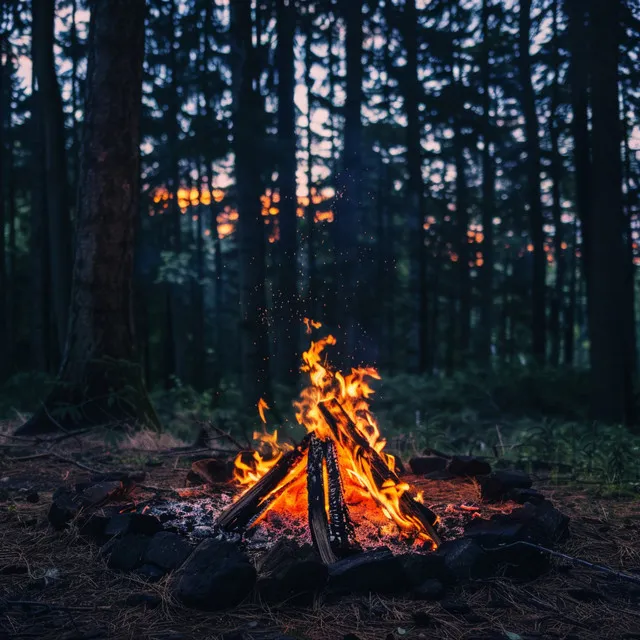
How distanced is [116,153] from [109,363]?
291cm

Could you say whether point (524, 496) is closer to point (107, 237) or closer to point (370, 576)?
point (370, 576)

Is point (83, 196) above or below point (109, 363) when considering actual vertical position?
above

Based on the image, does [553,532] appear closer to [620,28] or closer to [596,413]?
[596,413]

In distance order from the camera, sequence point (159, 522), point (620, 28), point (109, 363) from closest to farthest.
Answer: point (159, 522) < point (109, 363) < point (620, 28)

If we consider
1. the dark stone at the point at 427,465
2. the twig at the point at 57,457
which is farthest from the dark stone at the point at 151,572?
the dark stone at the point at 427,465

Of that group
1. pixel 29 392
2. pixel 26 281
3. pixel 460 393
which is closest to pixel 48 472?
pixel 29 392

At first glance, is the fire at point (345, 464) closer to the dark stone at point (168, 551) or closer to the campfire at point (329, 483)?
the campfire at point (329, 483)

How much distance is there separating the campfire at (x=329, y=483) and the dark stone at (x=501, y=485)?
0.76 m

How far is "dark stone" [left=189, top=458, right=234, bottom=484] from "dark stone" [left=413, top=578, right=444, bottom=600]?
2.63 m

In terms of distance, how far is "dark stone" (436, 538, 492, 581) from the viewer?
335 centimetres

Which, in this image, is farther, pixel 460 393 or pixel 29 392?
pixel 460 393

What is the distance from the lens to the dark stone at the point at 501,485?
4.83 m

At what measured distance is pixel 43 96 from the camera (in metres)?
12.2

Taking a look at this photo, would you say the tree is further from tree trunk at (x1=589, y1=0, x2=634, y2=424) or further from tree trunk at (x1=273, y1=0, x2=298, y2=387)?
tree trunk at (x1=589, y1=0, x2=634, y2=424)
